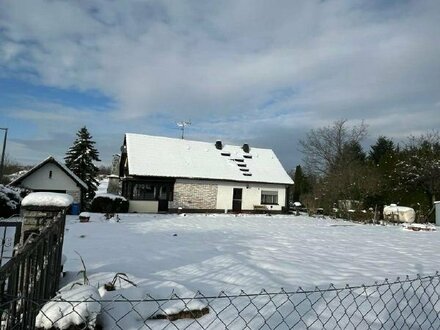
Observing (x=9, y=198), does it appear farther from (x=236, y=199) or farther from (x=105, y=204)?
(x=236, y=199)

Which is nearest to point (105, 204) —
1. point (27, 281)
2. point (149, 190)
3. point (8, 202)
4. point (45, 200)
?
point (149, 190)

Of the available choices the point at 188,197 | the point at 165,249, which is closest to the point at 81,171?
the point at 188,197

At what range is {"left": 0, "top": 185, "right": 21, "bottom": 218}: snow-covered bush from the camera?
18.3 meters

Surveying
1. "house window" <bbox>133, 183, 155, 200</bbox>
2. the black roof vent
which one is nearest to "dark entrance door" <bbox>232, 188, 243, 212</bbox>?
the black roof vent

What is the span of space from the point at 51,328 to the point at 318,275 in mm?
4917

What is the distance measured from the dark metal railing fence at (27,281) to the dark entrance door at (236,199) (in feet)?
76.0

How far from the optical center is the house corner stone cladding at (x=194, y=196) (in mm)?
25312

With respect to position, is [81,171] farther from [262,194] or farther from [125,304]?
[125,304]

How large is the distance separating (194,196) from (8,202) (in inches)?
454

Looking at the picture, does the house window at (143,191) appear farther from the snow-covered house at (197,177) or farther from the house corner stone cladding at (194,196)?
the house corner stone cladding at (194,196)

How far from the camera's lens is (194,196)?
25.8 meters

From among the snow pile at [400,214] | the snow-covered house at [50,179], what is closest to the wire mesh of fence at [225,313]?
the snow-covered house at [50,179]

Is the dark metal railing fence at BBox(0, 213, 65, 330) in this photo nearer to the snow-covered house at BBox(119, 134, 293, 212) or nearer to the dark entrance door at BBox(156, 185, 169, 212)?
the snow-covered house at BBox(119, 134, 293, 212)

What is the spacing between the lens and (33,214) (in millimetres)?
5020
